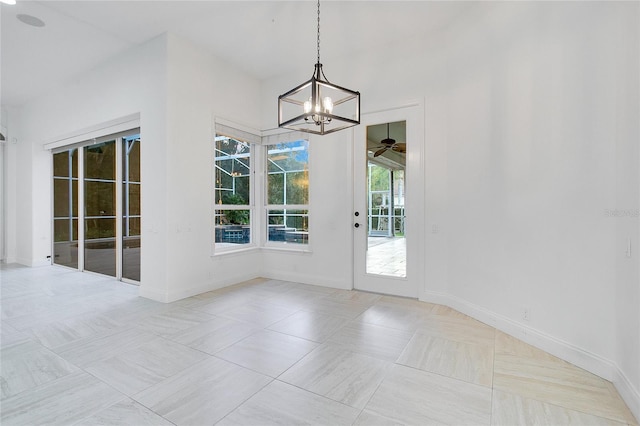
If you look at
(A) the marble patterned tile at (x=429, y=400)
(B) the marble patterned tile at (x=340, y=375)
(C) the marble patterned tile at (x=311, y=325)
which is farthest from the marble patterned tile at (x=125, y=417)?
(C) the marble patterned tile at (x=311, y=325)

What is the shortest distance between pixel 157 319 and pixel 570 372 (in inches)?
147

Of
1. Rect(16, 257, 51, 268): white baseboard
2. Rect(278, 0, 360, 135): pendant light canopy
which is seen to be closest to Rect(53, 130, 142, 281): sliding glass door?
Rect(16, 257, 51, 268): white baseboard

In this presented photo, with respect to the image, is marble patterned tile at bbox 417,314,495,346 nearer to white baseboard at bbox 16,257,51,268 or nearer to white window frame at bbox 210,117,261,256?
white window frame at bbox 210,117,261,256

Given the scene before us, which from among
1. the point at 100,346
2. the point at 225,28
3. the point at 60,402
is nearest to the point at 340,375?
the point at 60,402

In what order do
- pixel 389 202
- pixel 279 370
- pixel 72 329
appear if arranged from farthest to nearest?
pixel 389 202 → pixel 72 329 → pixel 279 370

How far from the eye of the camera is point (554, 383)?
2.18 m

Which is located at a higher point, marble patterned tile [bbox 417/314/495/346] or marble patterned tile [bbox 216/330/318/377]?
marble patterned tile [bbox 216/330/318/377]

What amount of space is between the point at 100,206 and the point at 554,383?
660 centimetres

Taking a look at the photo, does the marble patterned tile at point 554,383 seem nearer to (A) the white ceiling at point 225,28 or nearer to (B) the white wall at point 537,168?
(B) the white wall at point 537,168

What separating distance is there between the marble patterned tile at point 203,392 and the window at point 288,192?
117 inches

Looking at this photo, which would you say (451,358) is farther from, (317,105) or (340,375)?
(317,105)

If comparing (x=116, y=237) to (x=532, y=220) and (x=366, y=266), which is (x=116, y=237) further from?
(x=532, y=220)

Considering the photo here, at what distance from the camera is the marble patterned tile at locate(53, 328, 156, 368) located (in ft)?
8.29

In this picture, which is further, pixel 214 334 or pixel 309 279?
pixel 309 279
